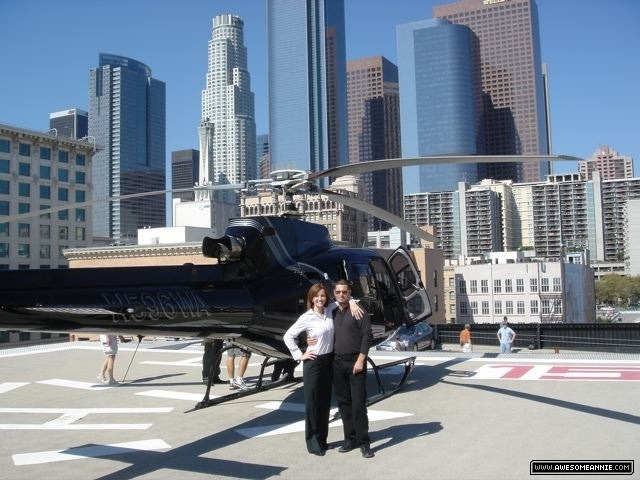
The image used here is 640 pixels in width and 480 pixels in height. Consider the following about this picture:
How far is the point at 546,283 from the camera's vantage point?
107812 mm

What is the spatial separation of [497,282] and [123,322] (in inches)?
4462

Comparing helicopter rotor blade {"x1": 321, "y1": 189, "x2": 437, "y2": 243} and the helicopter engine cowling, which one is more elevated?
helicopter rotor blade {"x1": 321, "y1": 189, "x2": 437, "y2": 243}

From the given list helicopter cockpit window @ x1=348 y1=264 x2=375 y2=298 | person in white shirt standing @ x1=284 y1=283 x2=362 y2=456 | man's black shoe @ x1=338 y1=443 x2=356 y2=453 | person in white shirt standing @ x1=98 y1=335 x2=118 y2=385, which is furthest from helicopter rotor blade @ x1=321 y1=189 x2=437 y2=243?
person in white shirt standing @ x1=98 y1=335 x2=118 y2=385

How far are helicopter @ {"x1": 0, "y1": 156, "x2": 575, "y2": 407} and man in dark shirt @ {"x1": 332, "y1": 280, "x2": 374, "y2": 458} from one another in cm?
197

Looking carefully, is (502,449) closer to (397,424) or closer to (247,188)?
(397,424)

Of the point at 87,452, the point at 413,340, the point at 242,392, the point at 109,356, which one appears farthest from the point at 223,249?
the point at 413,340

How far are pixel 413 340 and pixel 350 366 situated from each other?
19033mm

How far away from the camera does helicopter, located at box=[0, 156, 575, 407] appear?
723cm

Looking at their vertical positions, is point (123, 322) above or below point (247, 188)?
below

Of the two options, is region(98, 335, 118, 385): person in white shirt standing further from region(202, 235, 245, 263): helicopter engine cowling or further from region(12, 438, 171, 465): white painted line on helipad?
region(12, 438, 171, 465): white painted line on helipad

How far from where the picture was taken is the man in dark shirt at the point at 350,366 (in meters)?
6.77

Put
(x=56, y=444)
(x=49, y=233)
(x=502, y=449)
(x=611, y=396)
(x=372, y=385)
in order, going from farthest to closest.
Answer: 1. (x=49, y=233)
2. (x=372, y=385)
3. (x=611, y=396)
4. (x=56, y=444)
5. (x=502, y=449)

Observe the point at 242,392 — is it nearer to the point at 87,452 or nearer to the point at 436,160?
the point at 87,452

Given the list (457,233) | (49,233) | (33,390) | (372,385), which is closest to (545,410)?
(372,385)
